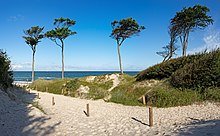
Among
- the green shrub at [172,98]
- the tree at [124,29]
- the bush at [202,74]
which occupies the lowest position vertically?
the green shrub at [172,98]

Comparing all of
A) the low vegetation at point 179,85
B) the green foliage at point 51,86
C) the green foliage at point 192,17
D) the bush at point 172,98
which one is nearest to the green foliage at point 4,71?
the green foliage at point 51,86

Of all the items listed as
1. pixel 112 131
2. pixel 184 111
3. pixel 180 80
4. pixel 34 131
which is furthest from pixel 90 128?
A: pixel 180 80

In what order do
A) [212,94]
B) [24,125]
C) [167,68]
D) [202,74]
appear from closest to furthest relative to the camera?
1. [24,125]
2. [212,94]
3. [202,74]
4. [167,68]

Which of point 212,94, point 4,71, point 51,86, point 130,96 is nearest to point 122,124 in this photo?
point 212,94

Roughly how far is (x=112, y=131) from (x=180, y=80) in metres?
7.40

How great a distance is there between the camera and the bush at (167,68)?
1447 centimetres

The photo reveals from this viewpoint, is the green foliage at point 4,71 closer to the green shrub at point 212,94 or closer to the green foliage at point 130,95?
the green foliage at point 130,95

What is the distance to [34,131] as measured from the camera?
6.63 m

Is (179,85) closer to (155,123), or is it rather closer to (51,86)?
(155,123)

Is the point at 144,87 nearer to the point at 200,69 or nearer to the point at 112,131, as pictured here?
the point at 200,69

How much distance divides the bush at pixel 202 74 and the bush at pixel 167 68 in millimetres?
1833

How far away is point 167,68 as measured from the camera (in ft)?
49.9

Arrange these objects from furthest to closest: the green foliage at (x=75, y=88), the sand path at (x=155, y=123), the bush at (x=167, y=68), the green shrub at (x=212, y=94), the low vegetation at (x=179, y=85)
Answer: the green foliage at (x=75, y=88), the bush at (x=167, y=68), the low vegetation at (x=179, y=85), the green shrub at (x=212, y=94), the sand path at (x=155, y=123)

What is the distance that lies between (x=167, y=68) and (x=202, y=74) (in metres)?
3.94
